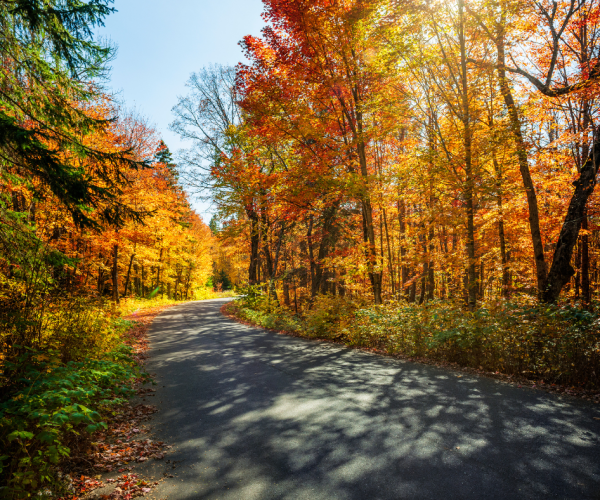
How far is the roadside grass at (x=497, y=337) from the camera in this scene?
18.1 feet

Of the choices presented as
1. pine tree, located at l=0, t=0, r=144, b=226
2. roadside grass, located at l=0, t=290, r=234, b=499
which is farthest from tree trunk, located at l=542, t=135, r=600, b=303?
pine tree, located at l=0, t=0, r=144, b=226

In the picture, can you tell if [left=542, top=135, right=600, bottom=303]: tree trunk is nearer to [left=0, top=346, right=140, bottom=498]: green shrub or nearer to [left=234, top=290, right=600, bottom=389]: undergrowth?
[left=234, top=290, right=600, bottom=389]: undergrowth

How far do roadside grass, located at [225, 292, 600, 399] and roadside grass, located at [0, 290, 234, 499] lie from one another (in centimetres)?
632

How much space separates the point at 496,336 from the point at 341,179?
6547mm

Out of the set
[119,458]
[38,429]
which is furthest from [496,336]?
[38,429]

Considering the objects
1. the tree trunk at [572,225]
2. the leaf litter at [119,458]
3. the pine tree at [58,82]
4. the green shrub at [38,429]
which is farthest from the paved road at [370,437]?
the tree trunk at [572,225]

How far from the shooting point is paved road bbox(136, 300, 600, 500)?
10.1 ft

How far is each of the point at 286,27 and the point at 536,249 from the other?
1097 centimetres

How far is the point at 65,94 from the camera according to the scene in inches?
248

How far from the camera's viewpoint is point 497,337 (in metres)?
6.58

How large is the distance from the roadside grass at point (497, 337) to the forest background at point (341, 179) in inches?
1.5

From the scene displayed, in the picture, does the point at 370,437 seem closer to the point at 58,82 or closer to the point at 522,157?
the point at 58,82

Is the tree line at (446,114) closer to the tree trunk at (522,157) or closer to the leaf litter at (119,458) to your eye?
the tree trunk at (522,157)

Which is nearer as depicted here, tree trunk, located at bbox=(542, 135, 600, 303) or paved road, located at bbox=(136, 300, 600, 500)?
paved road, located at bbox=(136, 300, 600, 500)
